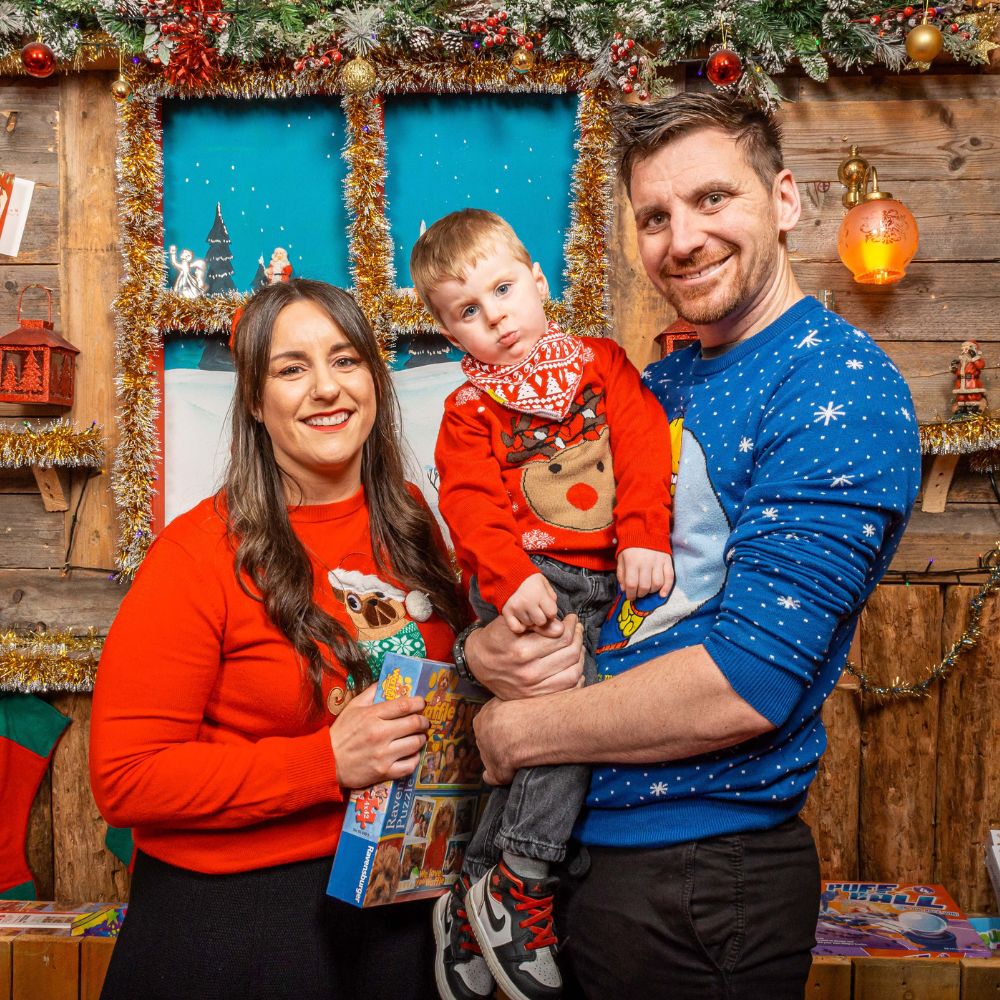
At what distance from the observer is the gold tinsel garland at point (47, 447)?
8.21 feet

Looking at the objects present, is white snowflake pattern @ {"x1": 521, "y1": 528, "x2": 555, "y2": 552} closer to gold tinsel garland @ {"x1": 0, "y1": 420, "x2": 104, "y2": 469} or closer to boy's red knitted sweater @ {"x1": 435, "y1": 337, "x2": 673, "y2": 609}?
boy's red knitted sweater @ {"x1": 435, "y1": 337, "x2": 673, "y2": 609}

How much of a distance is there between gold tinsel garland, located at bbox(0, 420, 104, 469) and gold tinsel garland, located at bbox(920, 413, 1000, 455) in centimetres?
226

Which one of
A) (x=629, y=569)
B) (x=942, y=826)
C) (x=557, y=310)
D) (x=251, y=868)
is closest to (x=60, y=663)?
(x=251, y=868)

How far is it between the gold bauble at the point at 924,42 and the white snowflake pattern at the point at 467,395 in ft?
4.99

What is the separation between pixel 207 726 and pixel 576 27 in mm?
1951

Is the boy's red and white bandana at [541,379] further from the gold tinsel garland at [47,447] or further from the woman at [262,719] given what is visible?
the gold tinsel garland at [47,447]

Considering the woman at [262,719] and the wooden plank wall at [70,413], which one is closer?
the woman at [262,719]

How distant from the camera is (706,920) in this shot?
4.07 feet

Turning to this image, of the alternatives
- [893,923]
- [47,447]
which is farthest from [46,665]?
[893,923]

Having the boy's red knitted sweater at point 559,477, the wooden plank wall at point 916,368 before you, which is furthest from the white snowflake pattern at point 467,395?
the wooden plank wall at point 916,368

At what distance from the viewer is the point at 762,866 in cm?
126

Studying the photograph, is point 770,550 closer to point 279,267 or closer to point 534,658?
point 534,658

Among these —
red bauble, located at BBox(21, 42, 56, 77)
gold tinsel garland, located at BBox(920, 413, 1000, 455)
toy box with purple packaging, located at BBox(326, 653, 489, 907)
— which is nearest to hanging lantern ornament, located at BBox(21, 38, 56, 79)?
red bauble, located at BBox(21, 42, 56, 77)

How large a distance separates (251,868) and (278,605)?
43 centimetres
